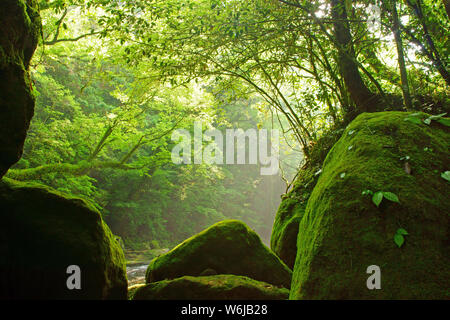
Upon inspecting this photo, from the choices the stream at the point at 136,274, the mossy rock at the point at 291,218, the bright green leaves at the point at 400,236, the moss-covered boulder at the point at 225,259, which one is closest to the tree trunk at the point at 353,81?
the mossy rock at the point at 291,218

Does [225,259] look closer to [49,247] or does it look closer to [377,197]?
[49,247]

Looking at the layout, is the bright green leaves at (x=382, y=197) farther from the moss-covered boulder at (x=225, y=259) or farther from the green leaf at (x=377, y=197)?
the moss-covered boulder at (x=225, y=259)

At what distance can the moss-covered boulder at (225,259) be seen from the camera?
11.1ft

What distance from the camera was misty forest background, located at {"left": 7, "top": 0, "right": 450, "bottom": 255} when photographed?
379 centimetres

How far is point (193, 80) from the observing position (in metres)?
8.42

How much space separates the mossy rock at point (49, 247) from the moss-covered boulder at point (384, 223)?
187cm

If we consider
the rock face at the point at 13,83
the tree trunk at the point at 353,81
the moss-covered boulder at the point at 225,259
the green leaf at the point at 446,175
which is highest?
the tree trunk at the point at 353,81

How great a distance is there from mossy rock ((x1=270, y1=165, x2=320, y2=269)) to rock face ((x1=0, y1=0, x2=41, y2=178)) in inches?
133

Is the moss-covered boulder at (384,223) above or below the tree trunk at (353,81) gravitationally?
below

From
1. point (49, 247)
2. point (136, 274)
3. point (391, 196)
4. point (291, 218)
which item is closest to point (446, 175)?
point (391, 196)
